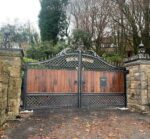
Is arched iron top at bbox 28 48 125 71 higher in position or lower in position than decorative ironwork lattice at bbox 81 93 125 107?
higher

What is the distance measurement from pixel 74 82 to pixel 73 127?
2.48 meters

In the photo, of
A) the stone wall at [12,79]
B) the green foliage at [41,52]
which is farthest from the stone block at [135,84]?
the green foliage at [41,52]

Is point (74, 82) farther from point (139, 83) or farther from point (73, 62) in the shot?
point (139, 83)

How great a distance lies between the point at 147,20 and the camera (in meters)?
12.8

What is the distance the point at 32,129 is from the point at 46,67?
8.89ft

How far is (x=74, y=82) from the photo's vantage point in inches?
270

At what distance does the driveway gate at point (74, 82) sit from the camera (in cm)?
644

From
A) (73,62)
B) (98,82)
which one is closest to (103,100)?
(98,82)

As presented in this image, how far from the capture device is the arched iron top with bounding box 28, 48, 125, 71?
263 inches

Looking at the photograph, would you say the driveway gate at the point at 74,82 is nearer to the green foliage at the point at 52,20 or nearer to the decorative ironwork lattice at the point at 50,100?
the decorative ironwork lattice at the point at 50,100

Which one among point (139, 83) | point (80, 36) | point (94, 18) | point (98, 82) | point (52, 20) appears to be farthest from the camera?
point (94, 18)

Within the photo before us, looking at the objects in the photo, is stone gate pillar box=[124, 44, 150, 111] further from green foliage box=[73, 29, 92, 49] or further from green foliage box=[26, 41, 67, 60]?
green foliage box=[73, 29, 92, 49]

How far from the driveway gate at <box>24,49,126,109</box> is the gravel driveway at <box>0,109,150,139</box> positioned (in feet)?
2.25

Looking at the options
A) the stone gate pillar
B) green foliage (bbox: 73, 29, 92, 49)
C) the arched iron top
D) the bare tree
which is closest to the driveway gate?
the arched iron top
